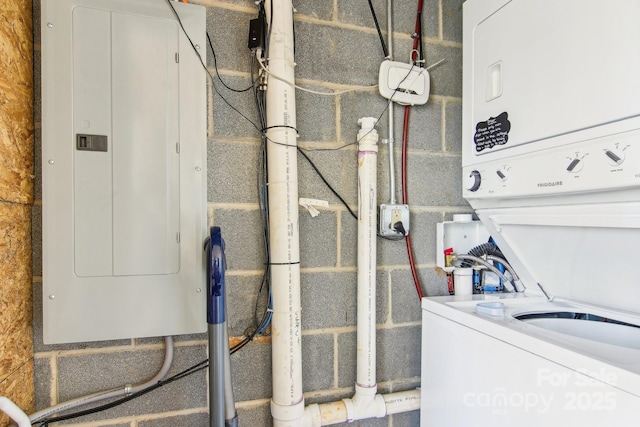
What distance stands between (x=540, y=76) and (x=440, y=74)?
0.45m

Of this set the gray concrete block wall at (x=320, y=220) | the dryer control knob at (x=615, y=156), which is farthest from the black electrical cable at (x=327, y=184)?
the dryer control knob at (x=615, y=156)

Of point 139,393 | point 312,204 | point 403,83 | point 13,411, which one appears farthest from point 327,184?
point 13,411

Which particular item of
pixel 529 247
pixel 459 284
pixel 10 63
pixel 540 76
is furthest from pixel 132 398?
pixel 540 76

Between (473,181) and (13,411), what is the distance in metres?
1.21

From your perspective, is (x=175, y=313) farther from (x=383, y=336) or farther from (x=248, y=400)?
(x=383, y=336)

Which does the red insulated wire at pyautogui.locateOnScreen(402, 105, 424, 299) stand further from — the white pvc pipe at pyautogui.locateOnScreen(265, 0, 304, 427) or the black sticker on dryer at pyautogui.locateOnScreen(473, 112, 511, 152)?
the white pvc pipe at pyautogui.locateOnScreen(265, 0, 304, 427)

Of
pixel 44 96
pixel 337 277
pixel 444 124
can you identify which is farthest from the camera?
pixel 444 124

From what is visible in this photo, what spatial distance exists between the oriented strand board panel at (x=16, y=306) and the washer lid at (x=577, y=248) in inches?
48.8

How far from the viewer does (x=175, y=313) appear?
2.94 ft

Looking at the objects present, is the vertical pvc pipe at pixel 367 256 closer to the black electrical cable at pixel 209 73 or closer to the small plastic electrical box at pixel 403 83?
the small plastic electrical box at pixel 403 83

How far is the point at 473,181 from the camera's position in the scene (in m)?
1.03

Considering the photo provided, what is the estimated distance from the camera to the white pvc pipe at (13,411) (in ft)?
2.22

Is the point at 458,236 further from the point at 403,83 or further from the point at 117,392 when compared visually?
the point at 117,392

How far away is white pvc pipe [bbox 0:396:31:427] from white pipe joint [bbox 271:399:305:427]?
0.56 m
